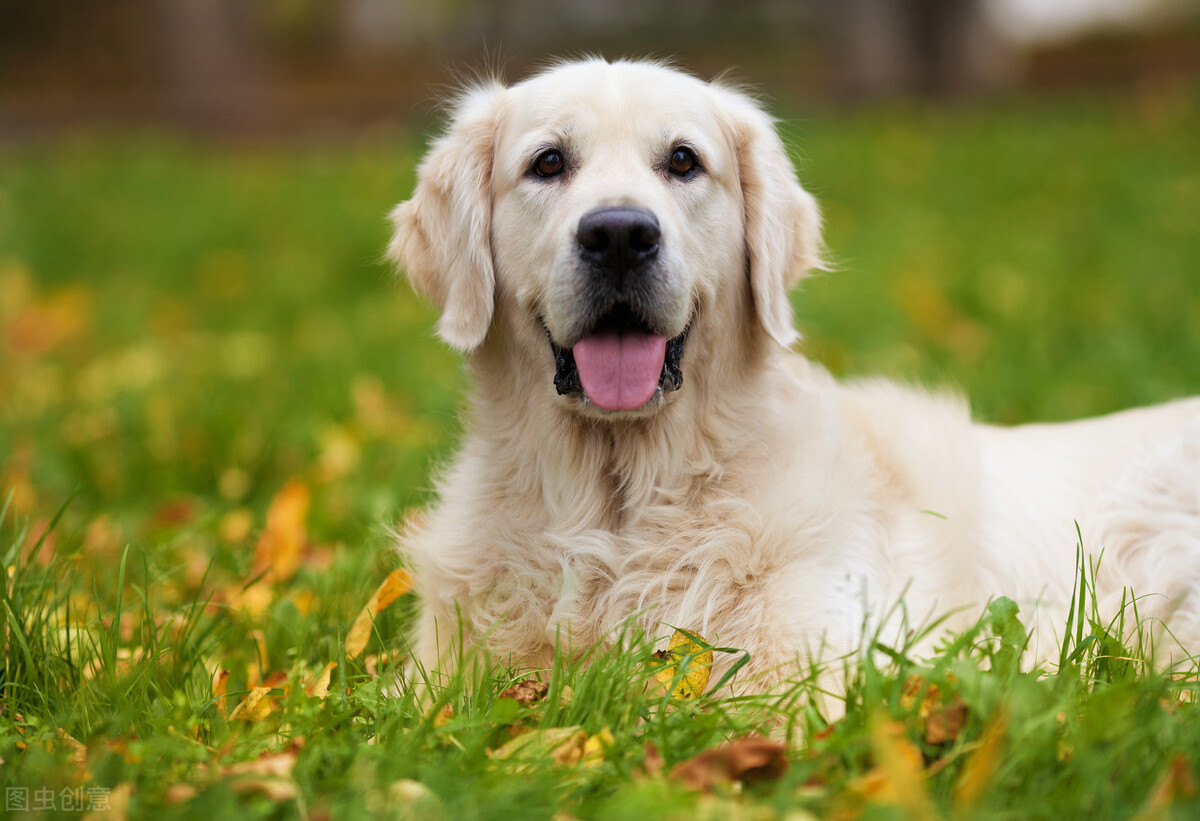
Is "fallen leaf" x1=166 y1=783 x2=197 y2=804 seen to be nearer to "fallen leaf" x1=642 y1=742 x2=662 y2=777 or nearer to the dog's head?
"fallen leaf" x1=642 y1=742 x2=662 y2=777

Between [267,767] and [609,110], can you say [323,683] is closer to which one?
[267,767]

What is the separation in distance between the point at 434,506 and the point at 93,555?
3.43ft

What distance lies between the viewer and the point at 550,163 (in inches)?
104

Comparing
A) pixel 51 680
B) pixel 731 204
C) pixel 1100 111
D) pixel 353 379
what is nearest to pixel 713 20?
pixel 1100 111

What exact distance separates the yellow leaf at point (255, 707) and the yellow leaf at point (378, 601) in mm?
404

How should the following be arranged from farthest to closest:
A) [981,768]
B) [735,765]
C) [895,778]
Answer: [735,765] → [981,768] → [895,778]

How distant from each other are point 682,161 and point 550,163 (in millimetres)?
337

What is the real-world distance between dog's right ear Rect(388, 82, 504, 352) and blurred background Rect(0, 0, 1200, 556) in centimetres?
49

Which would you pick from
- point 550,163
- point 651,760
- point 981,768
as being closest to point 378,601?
point 651,760

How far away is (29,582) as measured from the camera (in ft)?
8.67

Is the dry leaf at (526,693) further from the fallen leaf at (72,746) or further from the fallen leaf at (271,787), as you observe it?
the fallen leaf at (72,746)

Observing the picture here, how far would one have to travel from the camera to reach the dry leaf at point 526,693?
223 cm

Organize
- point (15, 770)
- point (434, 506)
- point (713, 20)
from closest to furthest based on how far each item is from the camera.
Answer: point (15, 770), point (434, 506), point (713, 20)

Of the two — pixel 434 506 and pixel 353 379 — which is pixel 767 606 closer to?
pixel 434 506
